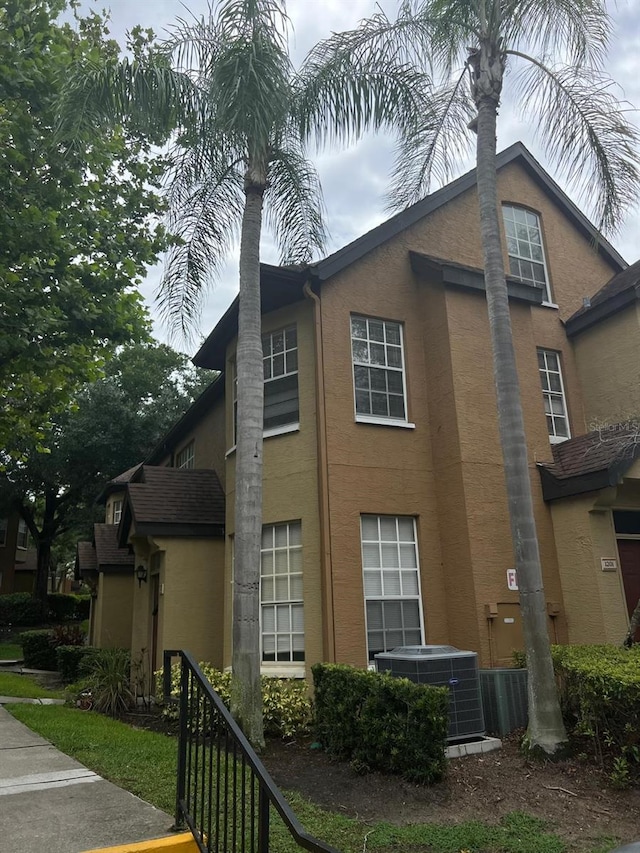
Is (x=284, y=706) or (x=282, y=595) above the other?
(x=282, y=595)

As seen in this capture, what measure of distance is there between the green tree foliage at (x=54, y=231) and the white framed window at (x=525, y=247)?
678cm

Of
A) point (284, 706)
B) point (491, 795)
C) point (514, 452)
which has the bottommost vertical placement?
point (491, 795)

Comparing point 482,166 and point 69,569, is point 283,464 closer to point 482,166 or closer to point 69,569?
point 482,166

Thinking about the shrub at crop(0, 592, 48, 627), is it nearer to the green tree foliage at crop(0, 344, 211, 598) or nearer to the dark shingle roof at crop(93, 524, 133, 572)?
the green tree foliage at crop(0, 344, 211, 598)

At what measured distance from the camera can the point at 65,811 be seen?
4.96m

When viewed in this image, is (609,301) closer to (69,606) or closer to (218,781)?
(218,781)

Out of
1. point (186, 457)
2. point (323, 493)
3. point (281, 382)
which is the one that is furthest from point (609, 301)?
point (186, 457)

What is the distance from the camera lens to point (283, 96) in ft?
29.0

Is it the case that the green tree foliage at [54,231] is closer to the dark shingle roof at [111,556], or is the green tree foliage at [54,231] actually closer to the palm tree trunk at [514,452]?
the palm tree trunk at [514,452]

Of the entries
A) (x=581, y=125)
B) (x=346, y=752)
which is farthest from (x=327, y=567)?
(x=581, y=125)

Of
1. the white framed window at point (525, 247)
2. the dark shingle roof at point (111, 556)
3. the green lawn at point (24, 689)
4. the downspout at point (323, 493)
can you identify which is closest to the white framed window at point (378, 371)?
the downspout at point (323, 493)

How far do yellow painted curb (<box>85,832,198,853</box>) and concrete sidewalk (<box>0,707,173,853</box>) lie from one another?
0.21 meters

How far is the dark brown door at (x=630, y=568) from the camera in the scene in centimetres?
1030

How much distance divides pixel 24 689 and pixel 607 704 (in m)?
13.0
